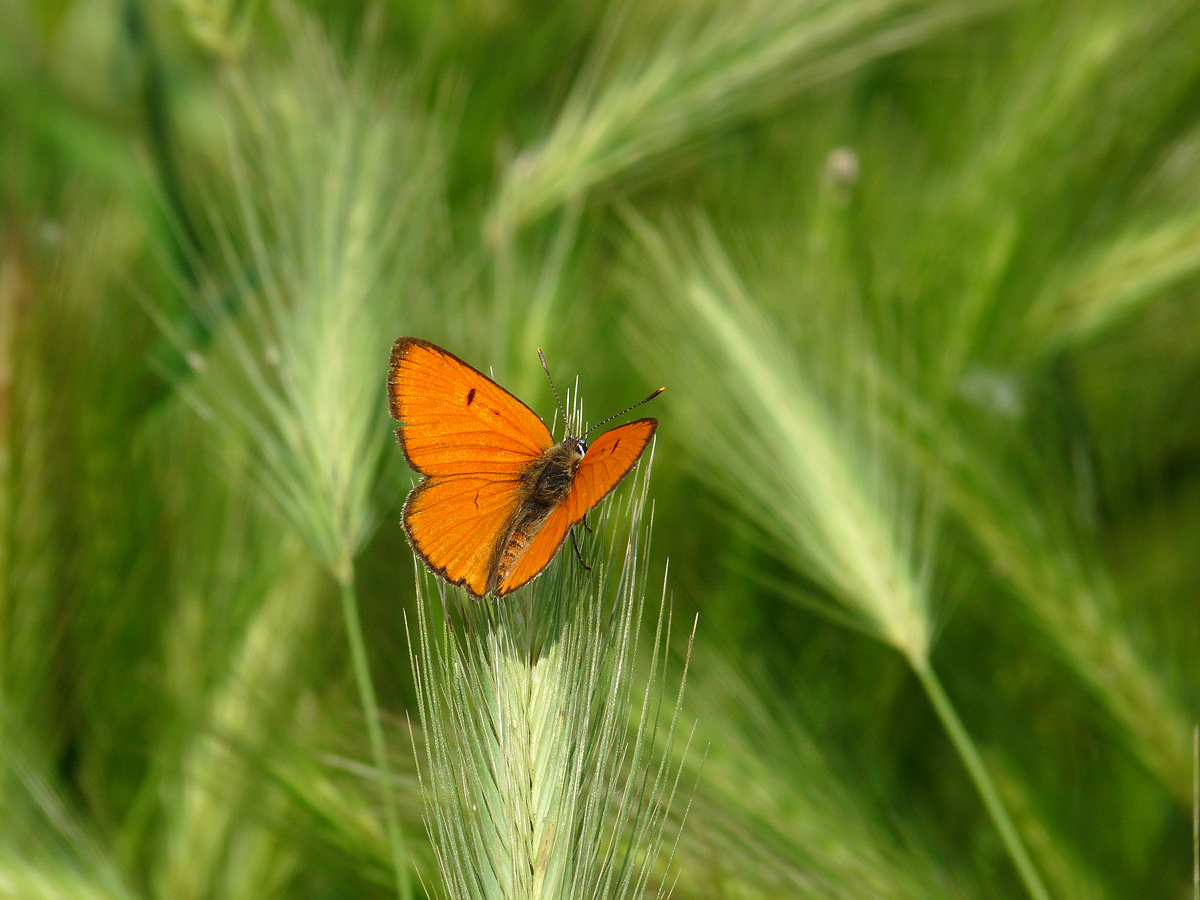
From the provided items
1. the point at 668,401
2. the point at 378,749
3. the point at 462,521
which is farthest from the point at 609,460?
the point at 668,401

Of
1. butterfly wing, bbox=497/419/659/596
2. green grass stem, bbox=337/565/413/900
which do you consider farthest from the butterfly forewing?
green grass stem, bbox=337/565/413/900

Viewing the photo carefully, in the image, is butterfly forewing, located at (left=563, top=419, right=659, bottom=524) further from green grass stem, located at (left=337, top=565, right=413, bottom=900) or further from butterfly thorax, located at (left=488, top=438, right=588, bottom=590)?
green grass stem, located at (left=337, top=565, right=413, bottom=900)

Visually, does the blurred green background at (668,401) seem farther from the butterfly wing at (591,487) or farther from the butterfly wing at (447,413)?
the butterfly wing at (591,487)

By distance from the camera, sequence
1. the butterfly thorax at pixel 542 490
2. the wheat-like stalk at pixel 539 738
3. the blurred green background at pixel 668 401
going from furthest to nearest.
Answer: the blurred green background at pixel 668 401 → the butterfly thorax at pixel 542 490 → the wheat-like stalk at pixel 539 738

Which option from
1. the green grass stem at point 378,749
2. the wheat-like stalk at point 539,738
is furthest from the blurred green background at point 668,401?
the wheat-like stalk at point 539,738

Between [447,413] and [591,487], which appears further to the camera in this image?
[447,413]

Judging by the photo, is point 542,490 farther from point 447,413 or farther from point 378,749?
point 378,749
